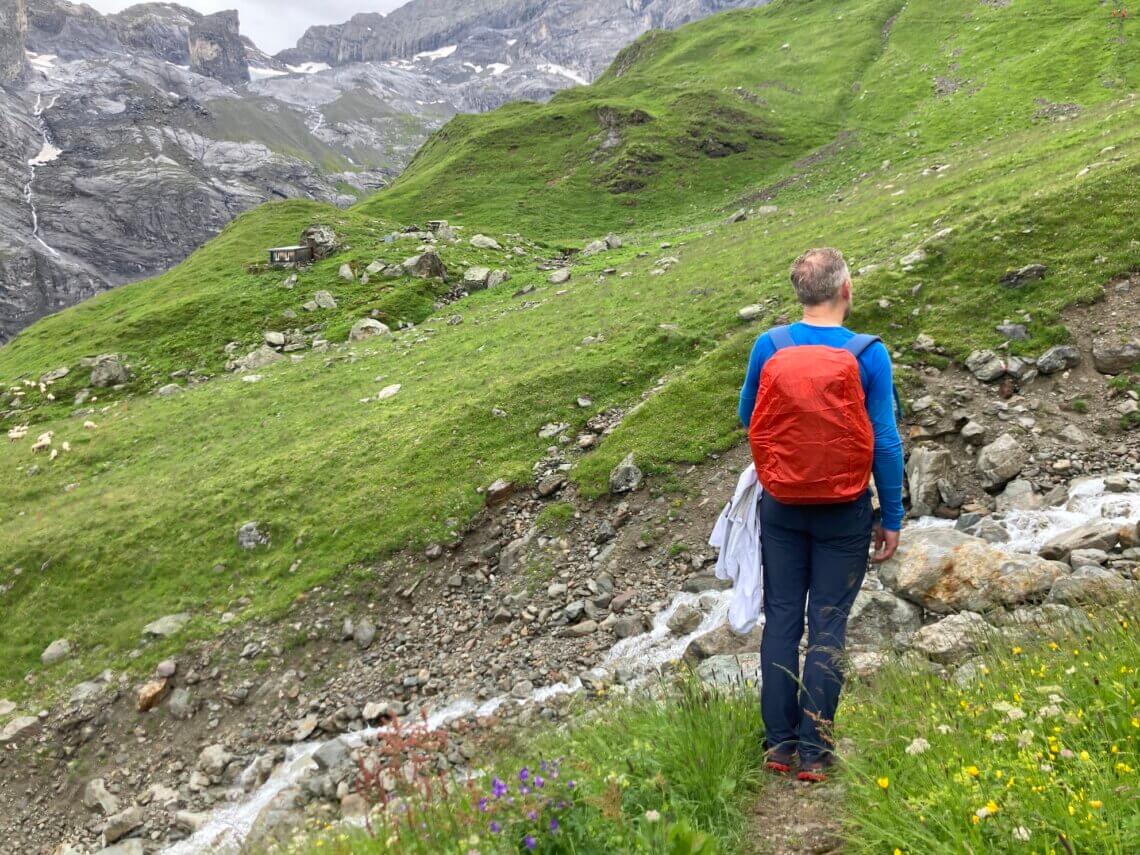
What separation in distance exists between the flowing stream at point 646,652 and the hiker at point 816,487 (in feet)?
12.2

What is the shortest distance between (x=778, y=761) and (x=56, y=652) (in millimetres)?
16327

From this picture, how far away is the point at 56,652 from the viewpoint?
14.1 m

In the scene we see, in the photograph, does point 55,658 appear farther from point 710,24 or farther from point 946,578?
point 710,24

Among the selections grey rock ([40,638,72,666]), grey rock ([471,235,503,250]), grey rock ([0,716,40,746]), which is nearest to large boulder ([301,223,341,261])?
grey rock ([471,235,503,250])

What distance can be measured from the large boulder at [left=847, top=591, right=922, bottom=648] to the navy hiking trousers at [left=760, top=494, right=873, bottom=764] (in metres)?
3.45

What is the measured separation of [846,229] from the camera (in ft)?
82.5

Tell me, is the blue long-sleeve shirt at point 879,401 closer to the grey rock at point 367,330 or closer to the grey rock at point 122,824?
the grey rock at point 122,824

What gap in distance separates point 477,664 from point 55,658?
34.6 feet

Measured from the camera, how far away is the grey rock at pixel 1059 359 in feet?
38.4

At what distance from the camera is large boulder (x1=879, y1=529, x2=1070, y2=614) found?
7.54 meters

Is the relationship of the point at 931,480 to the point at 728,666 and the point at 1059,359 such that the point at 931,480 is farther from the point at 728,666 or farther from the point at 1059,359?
the point at 728,666

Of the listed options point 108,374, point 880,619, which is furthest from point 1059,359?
point 108,374

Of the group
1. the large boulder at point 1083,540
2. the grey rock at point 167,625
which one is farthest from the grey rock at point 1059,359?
the grey rock at point 167,625

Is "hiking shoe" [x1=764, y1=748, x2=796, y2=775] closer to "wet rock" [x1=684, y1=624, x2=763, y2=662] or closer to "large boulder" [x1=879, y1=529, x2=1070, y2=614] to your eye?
"wet rock" [x1=684, y1=624, x2=763, y2=662]
